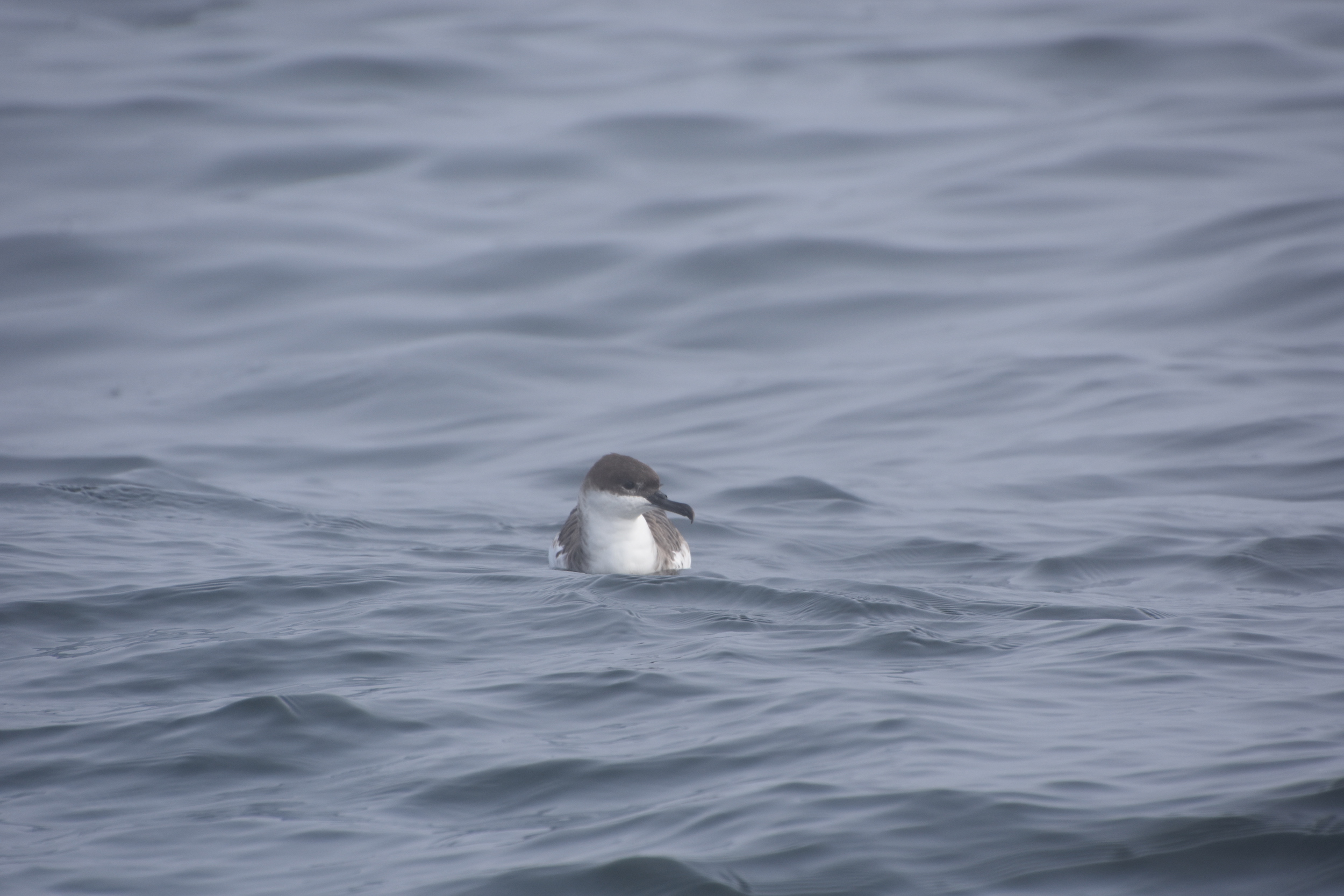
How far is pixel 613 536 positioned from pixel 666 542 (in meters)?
0.46

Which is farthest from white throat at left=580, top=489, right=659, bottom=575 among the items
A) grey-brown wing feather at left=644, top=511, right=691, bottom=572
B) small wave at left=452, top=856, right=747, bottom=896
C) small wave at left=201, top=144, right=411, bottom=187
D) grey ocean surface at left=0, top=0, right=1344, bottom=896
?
small wave at left=201, top=144, right=411, bottom=187

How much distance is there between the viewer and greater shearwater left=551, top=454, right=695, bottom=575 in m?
8.85

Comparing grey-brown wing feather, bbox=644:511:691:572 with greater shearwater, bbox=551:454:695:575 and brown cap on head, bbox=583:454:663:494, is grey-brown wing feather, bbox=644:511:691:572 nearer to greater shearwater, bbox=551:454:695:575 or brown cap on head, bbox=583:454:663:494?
greater shearwater, bbox=551:454:695:575

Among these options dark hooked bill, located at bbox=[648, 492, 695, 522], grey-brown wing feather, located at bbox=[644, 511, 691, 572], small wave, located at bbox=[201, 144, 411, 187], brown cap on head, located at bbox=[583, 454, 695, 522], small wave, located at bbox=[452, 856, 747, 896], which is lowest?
grey-brown wing feather, located at bbox=[644, 511, 691, 572]

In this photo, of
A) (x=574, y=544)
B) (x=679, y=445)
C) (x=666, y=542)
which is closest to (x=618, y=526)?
(x=574, y=544)

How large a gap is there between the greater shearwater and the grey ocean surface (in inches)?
9.2

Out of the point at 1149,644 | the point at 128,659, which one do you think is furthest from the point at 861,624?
the point at 128,659

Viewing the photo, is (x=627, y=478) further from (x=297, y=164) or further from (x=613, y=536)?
(x=297, y=164)

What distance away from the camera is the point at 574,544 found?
9125 millimetres

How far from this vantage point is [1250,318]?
1419cm

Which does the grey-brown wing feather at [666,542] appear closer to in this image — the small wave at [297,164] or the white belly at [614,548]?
the white belly at [614,548]

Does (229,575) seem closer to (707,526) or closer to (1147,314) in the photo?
(707,526)

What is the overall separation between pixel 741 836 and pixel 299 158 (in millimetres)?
17535

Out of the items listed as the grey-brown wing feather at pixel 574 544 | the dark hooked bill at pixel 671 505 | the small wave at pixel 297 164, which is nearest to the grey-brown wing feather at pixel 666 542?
the dark hooked bill at pixel 671 505
